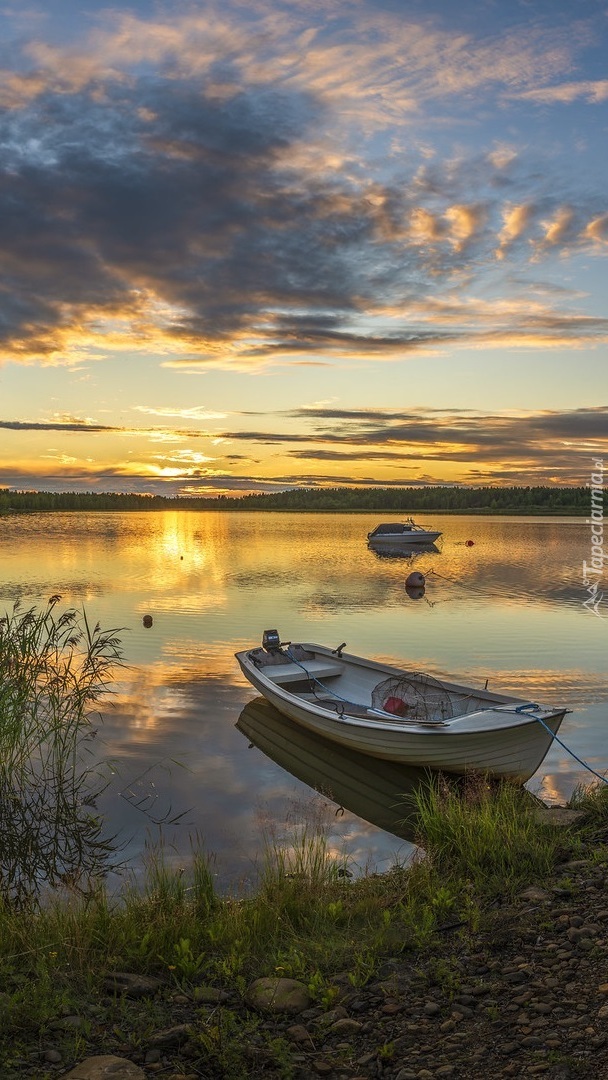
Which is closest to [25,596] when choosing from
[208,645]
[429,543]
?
[208,645]

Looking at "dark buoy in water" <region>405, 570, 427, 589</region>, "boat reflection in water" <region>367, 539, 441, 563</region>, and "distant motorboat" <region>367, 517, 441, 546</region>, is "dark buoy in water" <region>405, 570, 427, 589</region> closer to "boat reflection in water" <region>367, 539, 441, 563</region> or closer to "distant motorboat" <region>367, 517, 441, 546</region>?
"boat reflection in water" <region>367, 539, 441, 563</region>

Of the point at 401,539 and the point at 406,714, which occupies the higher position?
the point at 401,539

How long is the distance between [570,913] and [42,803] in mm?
8107

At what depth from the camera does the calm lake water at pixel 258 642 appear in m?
11.7

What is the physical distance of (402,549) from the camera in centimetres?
8081

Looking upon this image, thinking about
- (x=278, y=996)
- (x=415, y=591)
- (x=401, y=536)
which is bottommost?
(x=415, y=591)

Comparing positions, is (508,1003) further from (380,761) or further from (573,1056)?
(380,761)

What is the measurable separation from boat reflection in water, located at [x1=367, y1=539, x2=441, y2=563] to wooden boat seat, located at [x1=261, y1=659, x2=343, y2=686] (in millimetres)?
53702

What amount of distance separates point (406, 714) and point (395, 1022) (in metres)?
9.88

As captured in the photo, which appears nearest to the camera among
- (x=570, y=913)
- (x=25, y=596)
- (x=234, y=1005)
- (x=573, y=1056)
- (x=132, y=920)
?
(x=573, y=1056)

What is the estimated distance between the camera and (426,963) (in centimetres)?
598

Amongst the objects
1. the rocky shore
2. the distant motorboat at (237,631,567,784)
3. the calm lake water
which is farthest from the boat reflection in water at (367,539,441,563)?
the rocky shore

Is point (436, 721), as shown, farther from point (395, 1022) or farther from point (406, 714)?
point (395, 1022)

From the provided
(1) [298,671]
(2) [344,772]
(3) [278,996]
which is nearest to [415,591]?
(1) [298,671]
